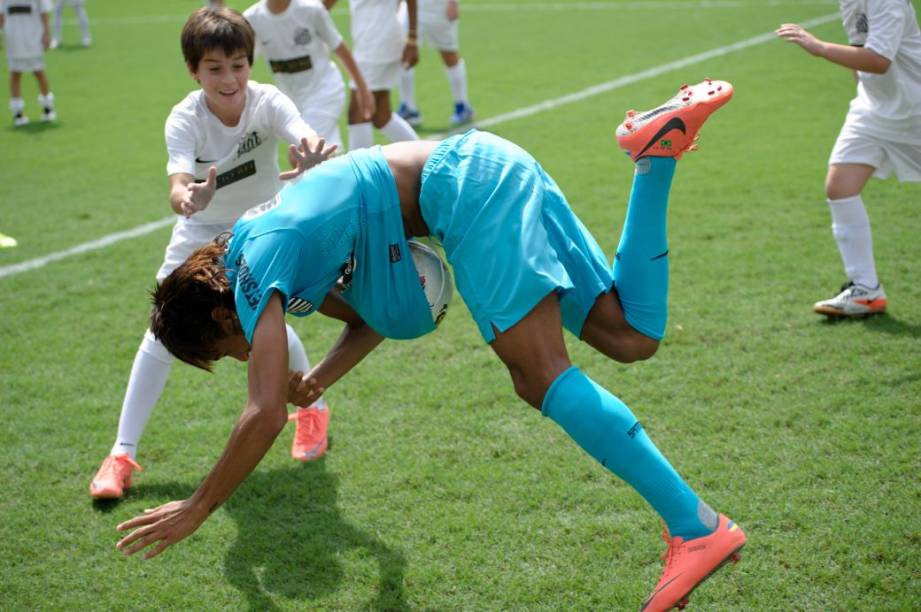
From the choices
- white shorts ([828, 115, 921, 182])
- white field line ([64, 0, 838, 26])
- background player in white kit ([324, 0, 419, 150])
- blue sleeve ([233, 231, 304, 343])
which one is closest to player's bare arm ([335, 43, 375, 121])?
background player in white kit ([324, 0, 419, 150])

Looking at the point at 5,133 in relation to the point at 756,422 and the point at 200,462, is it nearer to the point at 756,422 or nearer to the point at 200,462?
the point at 200,462

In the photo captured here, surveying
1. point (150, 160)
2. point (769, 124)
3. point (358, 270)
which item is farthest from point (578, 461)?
point (150, 160)

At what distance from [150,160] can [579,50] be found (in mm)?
7493

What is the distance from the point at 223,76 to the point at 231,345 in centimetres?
149

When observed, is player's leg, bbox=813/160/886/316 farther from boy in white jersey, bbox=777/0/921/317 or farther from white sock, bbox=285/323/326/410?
white sock, bbox=285/323/326/410

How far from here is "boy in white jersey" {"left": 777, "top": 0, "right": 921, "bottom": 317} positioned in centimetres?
500

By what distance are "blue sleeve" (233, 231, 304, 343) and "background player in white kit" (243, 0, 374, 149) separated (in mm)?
3790

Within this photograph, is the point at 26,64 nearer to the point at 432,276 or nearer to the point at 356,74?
the point at 356,74

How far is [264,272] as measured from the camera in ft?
9.34

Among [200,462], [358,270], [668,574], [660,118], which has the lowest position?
[200,462]

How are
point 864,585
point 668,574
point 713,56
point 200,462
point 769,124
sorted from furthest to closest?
1. point 713,56
2. point 769,124
3. point 200,462
4. point 864,585
5. point 668,574

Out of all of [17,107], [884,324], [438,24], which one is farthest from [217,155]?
[17,107]

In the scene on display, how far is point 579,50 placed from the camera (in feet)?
48.6

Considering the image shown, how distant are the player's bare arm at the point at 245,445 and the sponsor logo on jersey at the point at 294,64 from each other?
4.41m
